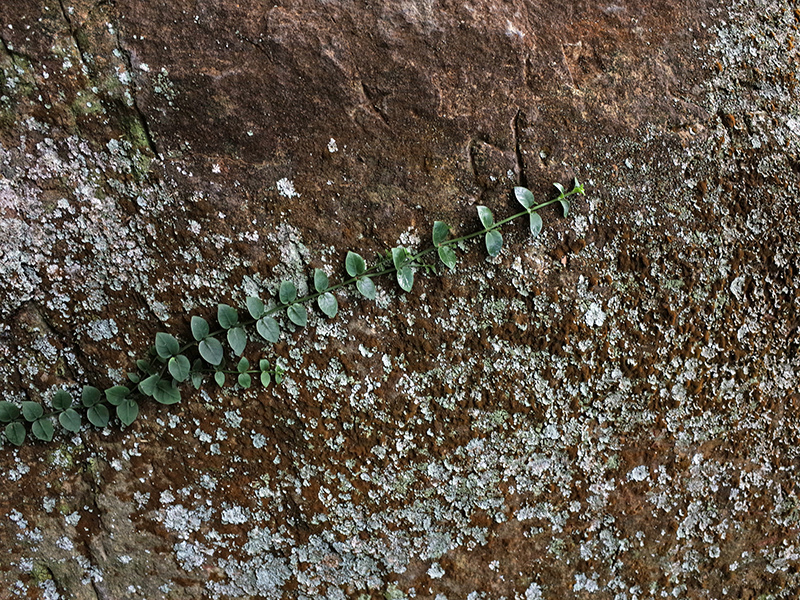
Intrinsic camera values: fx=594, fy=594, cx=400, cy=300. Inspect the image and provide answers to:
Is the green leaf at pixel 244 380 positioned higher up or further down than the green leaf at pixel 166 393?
higher up

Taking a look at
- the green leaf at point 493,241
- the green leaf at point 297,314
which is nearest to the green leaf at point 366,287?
the green leaf at point 297,314

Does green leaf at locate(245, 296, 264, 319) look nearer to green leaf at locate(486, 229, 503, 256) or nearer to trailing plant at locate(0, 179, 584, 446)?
trailing plant at locate(0, 179, 584, 446)

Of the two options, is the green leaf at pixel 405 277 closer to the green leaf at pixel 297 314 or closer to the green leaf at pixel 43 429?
the green leaf at pixel 297 314

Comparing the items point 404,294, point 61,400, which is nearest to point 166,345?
point 61,400

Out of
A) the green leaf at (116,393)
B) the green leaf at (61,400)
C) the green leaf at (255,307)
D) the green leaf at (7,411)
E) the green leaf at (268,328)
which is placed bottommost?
the green leaf at (7,411)

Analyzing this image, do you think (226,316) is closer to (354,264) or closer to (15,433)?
(354,264)

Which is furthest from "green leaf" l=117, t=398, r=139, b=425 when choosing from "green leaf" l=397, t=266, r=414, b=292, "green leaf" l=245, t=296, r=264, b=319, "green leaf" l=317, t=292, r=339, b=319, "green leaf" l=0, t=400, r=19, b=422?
"green leaf" l=397, t=266, r=414, b=292

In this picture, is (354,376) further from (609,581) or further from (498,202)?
(609,581)

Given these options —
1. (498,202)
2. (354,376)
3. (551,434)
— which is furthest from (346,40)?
(551,434)
